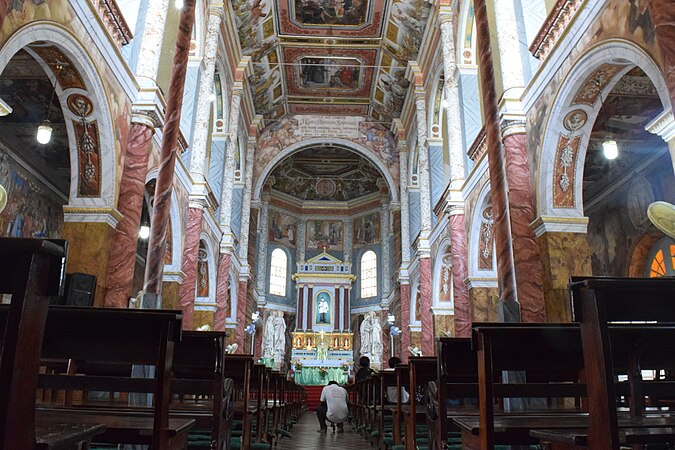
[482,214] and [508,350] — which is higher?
[482,214]

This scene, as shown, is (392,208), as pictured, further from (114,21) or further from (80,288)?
(80,288)

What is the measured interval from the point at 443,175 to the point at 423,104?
9.58 ft

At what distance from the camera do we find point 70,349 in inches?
100

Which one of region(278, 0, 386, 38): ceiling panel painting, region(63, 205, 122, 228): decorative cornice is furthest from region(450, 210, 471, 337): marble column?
region(278, 0, 386, 38): ceiling panel painting

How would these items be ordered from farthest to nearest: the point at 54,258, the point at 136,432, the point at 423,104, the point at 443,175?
the point at 423,104 < the point at 443,175 < the point at 136,432 < the point at 54,258

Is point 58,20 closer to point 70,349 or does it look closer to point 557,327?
point 70,349

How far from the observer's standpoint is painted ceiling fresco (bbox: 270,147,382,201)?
26.5 meters

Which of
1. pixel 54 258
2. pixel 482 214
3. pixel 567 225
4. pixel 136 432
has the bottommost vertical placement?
pixel 136 432

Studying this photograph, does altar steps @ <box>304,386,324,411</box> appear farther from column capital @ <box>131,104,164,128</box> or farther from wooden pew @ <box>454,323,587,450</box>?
wooden pew @ <box>454,323,587,450</box>

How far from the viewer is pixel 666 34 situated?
450 cm

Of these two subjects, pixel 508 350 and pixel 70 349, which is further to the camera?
pixel 508 350

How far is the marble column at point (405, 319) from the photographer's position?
60.8 ft

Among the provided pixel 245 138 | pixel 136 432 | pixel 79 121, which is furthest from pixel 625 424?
pixel 245 138

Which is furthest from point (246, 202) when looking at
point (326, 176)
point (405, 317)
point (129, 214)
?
point (129, 214)
